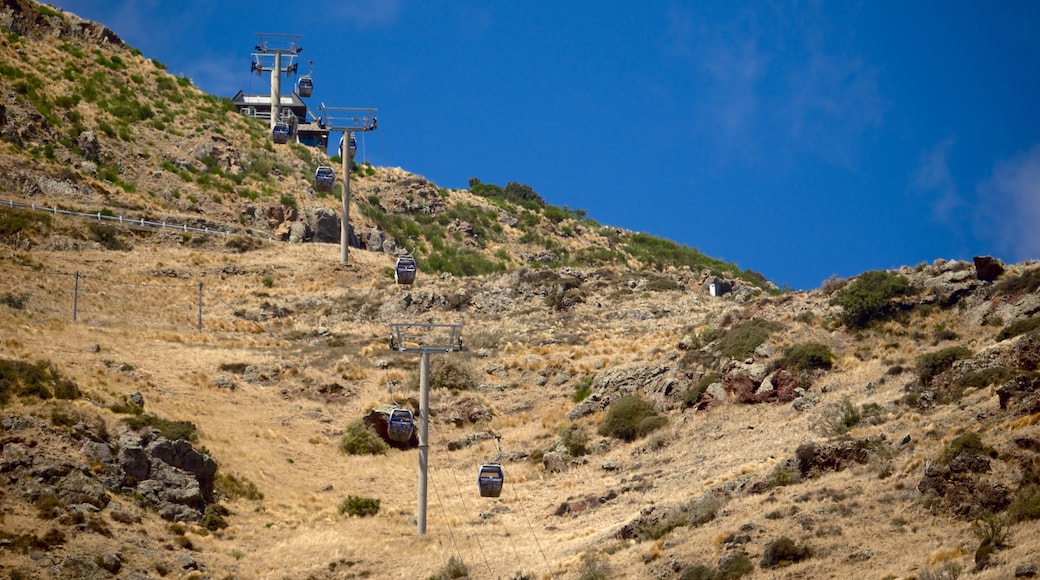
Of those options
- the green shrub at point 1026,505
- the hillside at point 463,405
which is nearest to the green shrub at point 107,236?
the hillside at point 463,405

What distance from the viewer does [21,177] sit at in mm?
77062

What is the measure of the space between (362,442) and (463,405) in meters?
5.99

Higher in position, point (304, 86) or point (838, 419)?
point (304, 86)

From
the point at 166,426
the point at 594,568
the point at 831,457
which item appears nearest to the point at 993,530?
the point at 831,457

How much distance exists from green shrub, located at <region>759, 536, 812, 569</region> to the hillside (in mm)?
52

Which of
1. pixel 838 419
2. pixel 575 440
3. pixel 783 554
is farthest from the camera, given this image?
pixel 575 440

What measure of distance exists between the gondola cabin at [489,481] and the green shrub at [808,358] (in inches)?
549

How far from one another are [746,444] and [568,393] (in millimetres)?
13115

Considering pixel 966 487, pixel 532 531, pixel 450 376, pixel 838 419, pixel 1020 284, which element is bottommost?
pixel 532 531

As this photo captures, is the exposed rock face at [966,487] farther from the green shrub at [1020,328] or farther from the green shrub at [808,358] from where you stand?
the green shrub at [808,358]

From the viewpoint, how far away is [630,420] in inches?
1972

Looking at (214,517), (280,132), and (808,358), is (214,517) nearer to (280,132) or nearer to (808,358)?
(808,358)

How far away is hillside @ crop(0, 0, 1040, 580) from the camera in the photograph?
115 feet

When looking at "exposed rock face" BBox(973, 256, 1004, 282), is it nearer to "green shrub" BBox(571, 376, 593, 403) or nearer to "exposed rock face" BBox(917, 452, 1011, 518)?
"green shrub" BBox(571, 376, 593, 403)
